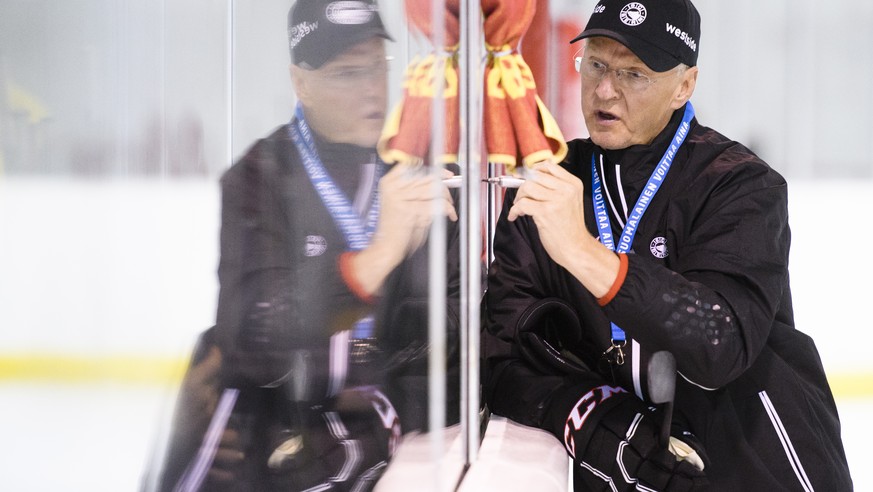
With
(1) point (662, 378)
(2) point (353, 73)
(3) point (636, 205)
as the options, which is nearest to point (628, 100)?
(3) point (636, 205)

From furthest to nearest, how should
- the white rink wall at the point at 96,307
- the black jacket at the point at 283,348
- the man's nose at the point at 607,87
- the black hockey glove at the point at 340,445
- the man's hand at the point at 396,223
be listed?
the man's nose at the point at 607,87 < the man's hand at the point at 396,223 < the black hockey glove at the point at 340,445 < the black jacket at the point at 283,348 < the white rink wall at the point at 96,307

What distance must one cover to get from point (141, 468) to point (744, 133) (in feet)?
10.5

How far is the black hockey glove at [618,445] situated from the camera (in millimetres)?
1224

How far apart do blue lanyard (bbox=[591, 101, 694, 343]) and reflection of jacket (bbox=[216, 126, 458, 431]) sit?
82 centimetres

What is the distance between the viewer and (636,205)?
1354mm

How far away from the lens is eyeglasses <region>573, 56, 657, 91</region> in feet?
4.68

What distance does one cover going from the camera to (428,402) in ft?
2.88

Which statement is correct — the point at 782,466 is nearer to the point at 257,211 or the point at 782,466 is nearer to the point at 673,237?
the point at 673,237

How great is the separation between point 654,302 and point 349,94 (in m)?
0.73

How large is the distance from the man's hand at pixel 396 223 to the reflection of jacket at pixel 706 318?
0.47 metres

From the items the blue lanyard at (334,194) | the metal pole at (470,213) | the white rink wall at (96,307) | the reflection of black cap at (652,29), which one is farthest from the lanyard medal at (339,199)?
the reflection of black cap at (652,29)

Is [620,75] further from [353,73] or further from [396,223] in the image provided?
[353,73]

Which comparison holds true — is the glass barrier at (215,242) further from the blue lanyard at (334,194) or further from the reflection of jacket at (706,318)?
the reflection of jacket at (706,318)

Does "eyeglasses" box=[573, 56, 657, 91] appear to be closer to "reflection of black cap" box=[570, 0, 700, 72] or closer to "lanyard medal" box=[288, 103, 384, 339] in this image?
"reflection of black cap" box=[570, 0, 700, 72]
